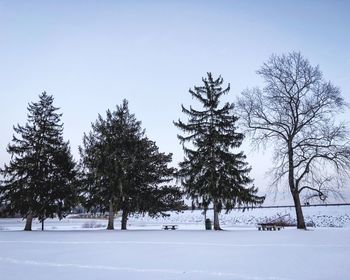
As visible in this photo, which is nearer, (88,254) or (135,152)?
(88,254)

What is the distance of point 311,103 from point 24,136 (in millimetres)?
26120

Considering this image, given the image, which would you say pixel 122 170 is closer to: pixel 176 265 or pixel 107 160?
pixel 107 160

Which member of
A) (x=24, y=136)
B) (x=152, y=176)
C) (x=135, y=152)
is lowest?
(x=152, y=176)

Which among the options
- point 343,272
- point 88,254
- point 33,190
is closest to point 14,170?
point 33,190

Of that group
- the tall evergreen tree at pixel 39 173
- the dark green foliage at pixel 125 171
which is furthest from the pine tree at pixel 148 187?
the tall evergreen tree at pixel 39 173

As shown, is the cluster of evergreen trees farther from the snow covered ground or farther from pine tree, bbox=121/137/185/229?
the snow covered ground

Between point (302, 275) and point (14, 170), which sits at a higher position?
point (14, 170)

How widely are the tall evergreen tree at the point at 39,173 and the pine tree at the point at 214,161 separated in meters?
11.2

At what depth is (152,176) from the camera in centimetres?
2803

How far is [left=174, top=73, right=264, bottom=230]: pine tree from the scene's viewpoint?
80.1 feet

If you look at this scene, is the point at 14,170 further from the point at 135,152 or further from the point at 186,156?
the point at 186,156

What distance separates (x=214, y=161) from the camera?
24938 millimetres

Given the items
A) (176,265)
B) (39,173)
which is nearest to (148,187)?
(39,173)

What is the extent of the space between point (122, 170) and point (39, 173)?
25.2 feet
